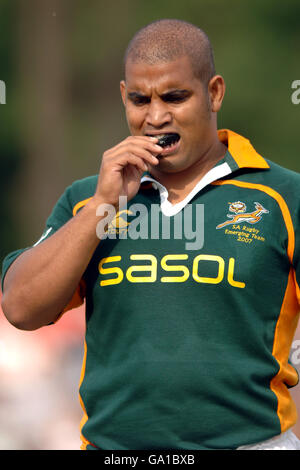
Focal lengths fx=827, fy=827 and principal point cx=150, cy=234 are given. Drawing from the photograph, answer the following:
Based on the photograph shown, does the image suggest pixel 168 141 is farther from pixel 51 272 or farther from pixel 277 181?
pixel 51 272

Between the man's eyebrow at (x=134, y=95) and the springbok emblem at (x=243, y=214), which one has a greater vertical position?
the man's eyebrow at (x=134, y=95)

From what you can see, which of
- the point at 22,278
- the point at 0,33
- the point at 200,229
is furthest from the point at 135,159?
the point at 0,33

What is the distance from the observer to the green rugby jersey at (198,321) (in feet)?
8.70

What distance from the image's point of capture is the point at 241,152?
2998mm

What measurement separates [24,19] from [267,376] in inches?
436

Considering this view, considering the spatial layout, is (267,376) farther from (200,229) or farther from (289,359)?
(200,229)

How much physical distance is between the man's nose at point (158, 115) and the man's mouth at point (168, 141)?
4 cm

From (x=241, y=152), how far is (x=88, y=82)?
1016 cm

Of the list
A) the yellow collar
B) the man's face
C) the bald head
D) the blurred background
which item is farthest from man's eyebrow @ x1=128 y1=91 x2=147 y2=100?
the blurred background

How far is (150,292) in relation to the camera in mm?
2746

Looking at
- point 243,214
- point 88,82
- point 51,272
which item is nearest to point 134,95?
point 243,214

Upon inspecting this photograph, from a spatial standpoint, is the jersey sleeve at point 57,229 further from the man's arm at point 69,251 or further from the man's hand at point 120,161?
the man's hand at point 120,161

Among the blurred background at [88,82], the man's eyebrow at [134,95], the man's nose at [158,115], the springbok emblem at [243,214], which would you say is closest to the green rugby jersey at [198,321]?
the springbok emblem at [243,214]

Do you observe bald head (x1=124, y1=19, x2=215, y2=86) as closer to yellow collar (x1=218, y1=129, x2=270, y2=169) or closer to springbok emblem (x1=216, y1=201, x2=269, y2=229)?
yellow collar (x1=218, y1=129, x2=270, y2=169)
